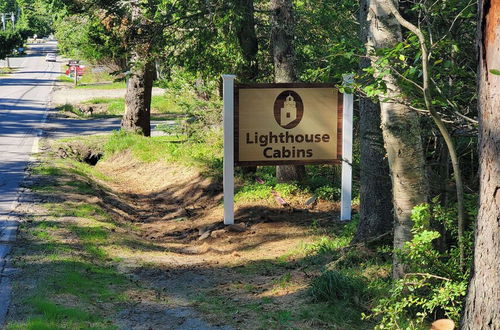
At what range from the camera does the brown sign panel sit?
10.6 meters

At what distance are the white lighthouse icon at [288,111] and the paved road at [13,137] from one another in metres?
4.01

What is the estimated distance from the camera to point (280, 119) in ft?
35.3

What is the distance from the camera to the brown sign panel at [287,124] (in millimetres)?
10617

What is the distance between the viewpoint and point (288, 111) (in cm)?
1074

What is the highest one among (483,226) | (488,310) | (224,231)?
(483,226)

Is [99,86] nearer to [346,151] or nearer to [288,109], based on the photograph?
[288,109]

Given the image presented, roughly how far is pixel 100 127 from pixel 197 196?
13.4 meters

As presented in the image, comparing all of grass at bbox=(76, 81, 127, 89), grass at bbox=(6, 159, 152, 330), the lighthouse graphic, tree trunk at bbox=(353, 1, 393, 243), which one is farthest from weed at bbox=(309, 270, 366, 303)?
grass at bbox=(76, 81, 127, 89)

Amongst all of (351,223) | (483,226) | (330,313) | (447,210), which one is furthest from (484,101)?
(351,223)

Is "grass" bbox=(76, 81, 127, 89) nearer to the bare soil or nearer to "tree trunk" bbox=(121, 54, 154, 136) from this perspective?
"tree trunk" bbox=(121, 54, 154, 136)

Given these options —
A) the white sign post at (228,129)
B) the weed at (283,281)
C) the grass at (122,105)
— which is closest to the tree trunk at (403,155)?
the weed at (283,281)

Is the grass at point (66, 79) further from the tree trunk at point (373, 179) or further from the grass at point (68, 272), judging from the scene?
the tree trunk at point (373, 179)

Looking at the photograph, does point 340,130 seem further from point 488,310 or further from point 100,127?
point 100,127

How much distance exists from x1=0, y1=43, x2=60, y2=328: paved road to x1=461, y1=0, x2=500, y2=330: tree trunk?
153 inches
